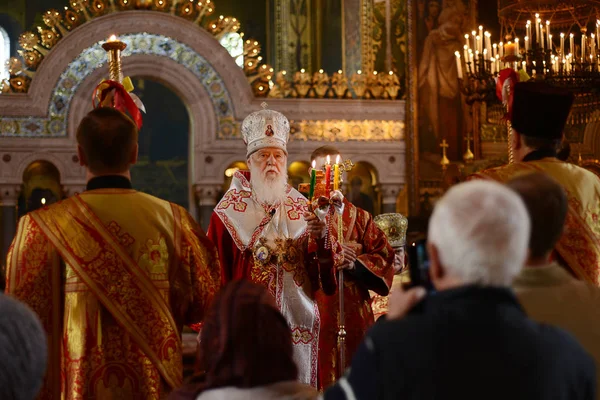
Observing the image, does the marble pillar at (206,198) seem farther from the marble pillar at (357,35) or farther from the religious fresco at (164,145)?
the marble pillar at (357,35)

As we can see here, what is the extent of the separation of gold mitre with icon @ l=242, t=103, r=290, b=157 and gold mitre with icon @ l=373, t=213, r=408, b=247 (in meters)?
1.64

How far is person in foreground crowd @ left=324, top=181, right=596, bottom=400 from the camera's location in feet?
6.82

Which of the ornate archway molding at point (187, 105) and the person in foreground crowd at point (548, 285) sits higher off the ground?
the ornate archway molding at point (187, 105)

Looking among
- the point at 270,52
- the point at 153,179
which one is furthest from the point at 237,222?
the point at 270,52

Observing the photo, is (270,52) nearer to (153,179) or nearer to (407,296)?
→ (153,179)

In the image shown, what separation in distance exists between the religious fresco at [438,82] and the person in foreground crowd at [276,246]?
7.37 meters

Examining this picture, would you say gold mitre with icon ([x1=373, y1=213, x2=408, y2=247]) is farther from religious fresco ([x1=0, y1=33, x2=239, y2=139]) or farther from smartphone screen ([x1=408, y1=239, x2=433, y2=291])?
religious fresco ([x1=0, y1=33, x2=239, y2=139])

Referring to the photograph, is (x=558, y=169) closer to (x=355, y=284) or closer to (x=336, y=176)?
(x=336, y=176)

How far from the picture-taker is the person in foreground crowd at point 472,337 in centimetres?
208

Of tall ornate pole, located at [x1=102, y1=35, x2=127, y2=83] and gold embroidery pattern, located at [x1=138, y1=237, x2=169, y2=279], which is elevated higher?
tall ornate pole, located at [x1=102, y1=35, x2=127, y2=83]

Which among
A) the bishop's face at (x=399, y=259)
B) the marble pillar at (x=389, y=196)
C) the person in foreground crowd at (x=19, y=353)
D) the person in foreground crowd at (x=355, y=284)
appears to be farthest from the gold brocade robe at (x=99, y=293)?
the marble pillar at (x=389, y=196)

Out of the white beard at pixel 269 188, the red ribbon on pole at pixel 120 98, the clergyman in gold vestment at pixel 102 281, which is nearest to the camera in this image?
the clergyman in gold vestment at pixel 102 281

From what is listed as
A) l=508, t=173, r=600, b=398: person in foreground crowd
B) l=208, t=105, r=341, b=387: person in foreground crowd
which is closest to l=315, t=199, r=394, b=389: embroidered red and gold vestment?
l=208, t=105, r=341, b=387: person in foreground crowd

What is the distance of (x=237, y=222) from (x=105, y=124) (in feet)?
6.79
